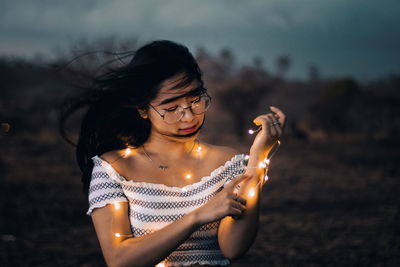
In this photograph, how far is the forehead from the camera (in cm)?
240

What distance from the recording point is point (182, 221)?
6.69 ft

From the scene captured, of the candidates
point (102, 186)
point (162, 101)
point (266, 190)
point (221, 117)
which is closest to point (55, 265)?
point (102, 186)

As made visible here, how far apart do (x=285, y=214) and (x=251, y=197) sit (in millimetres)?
5002

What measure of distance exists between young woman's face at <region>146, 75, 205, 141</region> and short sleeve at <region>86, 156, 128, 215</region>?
15.9 inches

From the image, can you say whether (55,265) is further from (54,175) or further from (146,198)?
(54,175)

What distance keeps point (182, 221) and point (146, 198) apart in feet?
1.28

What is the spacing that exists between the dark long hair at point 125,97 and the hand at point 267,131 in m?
0.48

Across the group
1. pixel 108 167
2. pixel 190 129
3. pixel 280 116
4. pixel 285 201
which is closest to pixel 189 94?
pixel 190 129

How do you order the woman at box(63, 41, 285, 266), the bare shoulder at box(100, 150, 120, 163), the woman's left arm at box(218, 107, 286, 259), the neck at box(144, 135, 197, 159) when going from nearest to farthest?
the woman at box(63, 41, 285, 266) < the woman's left arm at box(218, 107, 286, 259) < the bare shoulder at box(100, 150, 120, 163) < the neck at box(144, 135, 197, 159)

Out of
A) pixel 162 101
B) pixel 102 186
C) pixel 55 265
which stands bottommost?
pixel 55 265

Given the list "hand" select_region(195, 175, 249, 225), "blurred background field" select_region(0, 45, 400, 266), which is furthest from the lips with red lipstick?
"blurred background field" select_region(0, 45, 400, 266)

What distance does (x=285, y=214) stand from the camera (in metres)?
7.00

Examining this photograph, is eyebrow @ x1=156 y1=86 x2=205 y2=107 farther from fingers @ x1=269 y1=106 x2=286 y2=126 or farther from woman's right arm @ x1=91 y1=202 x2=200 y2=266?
woman's right arm @ x1=91 y1=202 x2=200 y2=266

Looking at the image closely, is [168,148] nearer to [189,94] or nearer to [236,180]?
[189,94]
